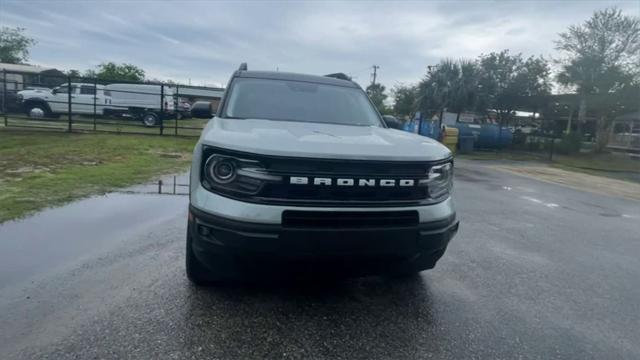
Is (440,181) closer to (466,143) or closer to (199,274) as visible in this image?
(199,274)

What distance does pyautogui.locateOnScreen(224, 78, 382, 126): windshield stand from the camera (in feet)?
12.7

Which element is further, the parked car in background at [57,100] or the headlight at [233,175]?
the parked car in background at [57,100]

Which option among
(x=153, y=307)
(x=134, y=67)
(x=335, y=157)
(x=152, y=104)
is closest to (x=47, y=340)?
(x=153, y=307)

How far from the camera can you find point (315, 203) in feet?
8.45

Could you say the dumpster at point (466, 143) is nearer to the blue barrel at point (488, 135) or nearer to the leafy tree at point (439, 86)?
the blue barrel at point (488, 135)

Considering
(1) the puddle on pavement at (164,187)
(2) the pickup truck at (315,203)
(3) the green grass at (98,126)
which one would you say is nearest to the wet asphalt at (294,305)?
(2) the pickup truck at (315,203)

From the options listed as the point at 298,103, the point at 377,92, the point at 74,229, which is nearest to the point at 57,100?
the point at 74,229

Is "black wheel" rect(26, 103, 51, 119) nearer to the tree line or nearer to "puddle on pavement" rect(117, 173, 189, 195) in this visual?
"puddle on pavement" rect(117, 173, 189, 195)

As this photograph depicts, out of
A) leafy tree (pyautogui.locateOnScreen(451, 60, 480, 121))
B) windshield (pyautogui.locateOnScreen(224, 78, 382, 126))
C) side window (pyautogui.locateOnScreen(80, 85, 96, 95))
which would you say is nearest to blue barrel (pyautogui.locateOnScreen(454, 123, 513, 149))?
leafy tree (pyautogui.locateOnScreen(451, 60, 480, 121))

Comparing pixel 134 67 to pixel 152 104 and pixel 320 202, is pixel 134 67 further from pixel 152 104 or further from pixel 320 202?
pixel 320 202

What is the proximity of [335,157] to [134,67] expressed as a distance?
6107 centimetres

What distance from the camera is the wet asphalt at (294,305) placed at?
2.60 meters

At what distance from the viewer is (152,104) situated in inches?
890

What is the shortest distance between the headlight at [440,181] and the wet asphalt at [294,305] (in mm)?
938
